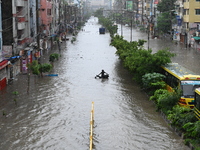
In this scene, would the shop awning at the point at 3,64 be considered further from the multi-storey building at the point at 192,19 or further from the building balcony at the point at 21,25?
the multi-storey building at the point at 192,19

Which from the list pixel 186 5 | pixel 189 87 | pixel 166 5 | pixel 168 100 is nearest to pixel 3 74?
pixel 168 100

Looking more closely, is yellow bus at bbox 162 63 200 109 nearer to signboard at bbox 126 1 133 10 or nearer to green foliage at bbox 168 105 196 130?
green foliage at bbox 168 105 196 130

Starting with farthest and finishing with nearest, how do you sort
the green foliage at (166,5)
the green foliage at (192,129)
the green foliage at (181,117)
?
the green foliage at (166,5) < the green foliage at (181,117) < the green foliage at (192,129)

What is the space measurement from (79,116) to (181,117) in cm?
597

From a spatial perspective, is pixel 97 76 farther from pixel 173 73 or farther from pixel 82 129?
pixel 82 129

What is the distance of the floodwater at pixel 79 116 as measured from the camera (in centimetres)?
1770

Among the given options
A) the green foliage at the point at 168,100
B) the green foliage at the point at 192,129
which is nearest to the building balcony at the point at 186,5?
the green foliage at the point at 168,100

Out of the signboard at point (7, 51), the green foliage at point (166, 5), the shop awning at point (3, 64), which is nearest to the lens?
the shop awning at point (3, 64)

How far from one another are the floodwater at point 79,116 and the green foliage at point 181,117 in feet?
1.67

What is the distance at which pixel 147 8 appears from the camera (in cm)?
12825

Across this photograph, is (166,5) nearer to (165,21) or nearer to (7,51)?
(165,21)

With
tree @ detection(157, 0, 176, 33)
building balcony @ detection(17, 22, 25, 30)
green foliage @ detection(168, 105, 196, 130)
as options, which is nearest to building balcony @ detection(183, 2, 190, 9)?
tree @ detection(157, 0, 176, 33)

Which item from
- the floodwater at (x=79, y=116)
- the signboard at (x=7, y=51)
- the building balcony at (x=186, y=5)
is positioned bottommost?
the floodwater at (x=79, y=116)

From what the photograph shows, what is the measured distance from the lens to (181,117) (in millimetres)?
18594
